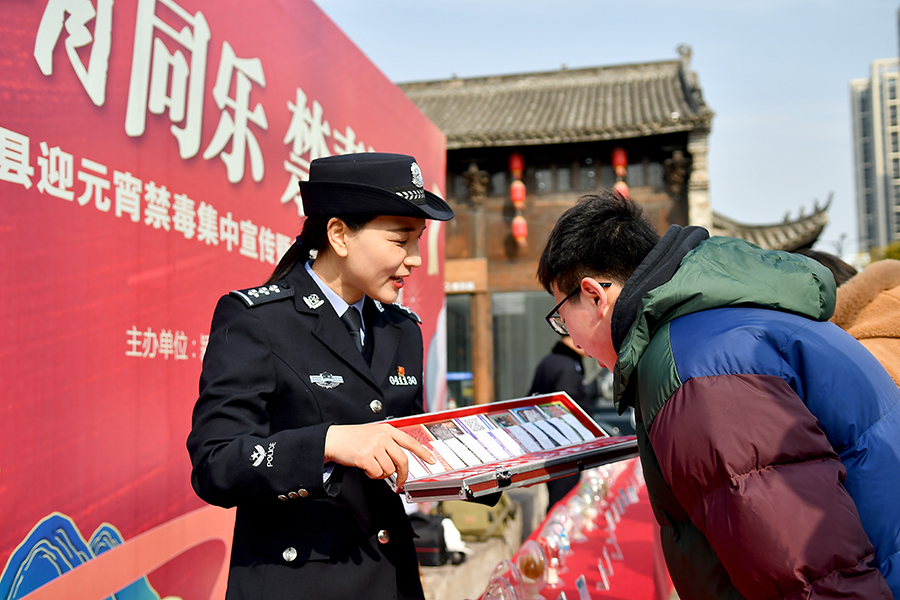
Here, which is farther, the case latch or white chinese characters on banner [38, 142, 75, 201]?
white chinese characters on banner [38, 142, 75, 201]

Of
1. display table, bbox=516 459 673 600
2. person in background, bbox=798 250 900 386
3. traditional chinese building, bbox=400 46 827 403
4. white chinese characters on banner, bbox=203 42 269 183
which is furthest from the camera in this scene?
traditional chinese building, bbox=400 46 827 403

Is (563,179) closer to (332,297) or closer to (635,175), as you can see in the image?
(635,175)

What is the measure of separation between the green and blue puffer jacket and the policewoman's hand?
1.45ft

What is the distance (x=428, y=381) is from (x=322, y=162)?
13.9 ft

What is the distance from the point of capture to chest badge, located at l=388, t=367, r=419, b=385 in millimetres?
1728

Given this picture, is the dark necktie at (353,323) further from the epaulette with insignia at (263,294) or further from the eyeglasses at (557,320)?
the eyeglasses at (557,320)

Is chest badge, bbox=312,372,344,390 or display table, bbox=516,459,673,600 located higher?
chest badge, bbox=312,372,344,390

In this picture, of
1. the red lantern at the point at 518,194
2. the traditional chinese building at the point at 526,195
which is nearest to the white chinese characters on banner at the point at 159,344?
the traditional chinese building at the point at 526,195

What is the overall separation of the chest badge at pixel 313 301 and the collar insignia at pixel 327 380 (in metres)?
0.18

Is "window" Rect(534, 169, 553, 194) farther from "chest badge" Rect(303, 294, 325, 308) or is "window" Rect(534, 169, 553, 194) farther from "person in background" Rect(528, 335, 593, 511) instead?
"chest badge" Rect(303, 294, 325, 308)

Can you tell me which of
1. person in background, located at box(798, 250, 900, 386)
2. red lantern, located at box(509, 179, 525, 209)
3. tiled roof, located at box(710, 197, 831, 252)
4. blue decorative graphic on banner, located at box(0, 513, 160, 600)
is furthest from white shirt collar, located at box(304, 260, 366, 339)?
tiled roof, located at box(710, 197, 831, 252)

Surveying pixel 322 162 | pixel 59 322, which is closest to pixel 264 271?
pixel 59 322

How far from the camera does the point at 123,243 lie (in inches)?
94.7

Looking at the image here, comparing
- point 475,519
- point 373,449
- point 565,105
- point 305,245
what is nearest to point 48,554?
point 305,245
